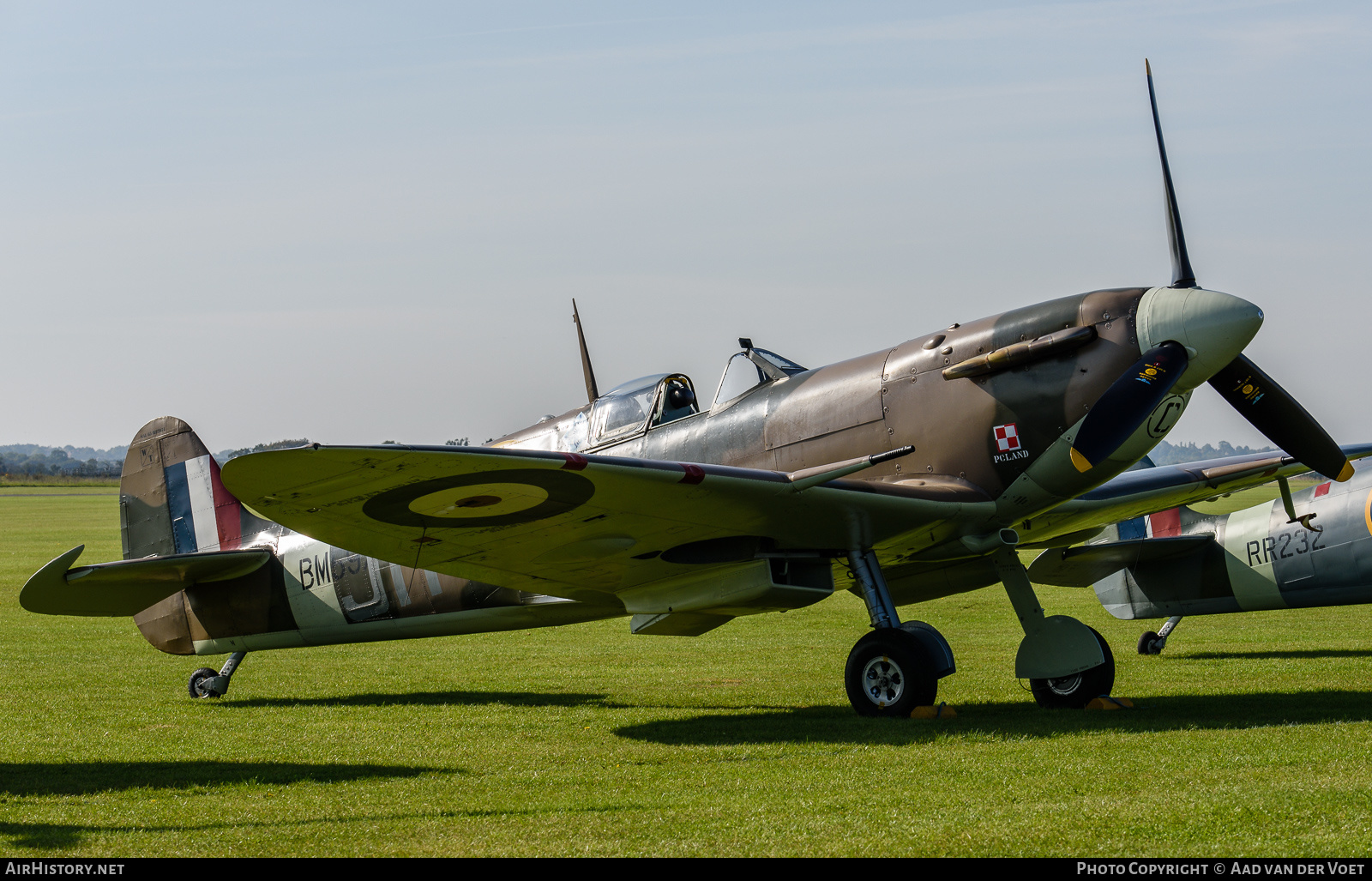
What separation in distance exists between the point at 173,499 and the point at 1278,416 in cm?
1038

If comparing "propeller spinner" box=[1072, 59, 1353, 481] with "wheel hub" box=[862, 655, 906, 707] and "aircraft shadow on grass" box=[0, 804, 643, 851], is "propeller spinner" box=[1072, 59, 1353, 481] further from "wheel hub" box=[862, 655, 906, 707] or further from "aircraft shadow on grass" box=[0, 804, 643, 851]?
"aircraft shadow on grass" box=[0, 804, 643, 851]

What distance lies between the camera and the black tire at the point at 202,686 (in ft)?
35.5

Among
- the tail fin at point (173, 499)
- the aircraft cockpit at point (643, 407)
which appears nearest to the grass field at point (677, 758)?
the tail fin at point (173, 499)

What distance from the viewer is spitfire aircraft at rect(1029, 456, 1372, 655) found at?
38.1ft

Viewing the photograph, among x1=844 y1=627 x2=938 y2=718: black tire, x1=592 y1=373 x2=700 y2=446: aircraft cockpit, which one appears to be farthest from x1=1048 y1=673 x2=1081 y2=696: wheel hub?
x1=592 y1=373 x2=700 y2=446: aircraft cockpit

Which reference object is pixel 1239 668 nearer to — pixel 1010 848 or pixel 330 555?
pixel 1010 848

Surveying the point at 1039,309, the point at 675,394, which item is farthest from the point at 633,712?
the point at 1039,309

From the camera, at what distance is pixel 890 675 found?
8.16 m

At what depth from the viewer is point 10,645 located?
15.2 m

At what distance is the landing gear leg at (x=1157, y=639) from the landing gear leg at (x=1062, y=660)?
4232mm

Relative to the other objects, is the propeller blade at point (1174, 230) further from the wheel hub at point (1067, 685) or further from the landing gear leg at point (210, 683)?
the landing gear leg at point (210, 683)

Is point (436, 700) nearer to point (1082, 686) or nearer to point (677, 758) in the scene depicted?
point (677, 758)

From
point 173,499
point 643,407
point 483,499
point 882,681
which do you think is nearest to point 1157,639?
point 882,681

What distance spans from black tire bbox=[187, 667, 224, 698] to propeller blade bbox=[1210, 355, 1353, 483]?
29.8 feet
